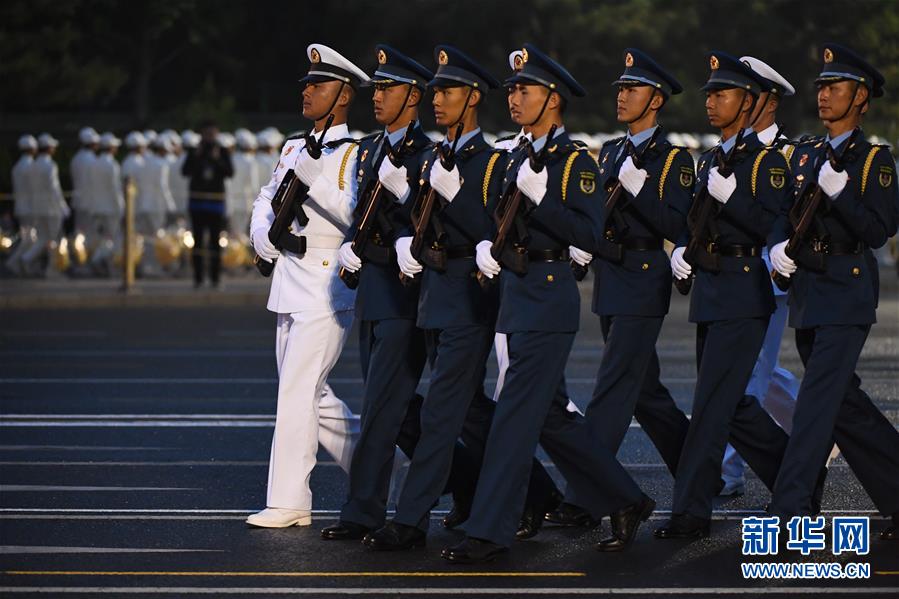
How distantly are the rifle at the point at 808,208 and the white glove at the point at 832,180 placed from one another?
1.6 inches

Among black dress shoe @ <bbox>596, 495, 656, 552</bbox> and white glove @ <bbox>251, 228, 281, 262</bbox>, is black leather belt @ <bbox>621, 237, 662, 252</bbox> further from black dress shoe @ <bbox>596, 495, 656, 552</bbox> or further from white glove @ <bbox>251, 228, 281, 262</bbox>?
white glove @ <bbox>251, 228, 281, 262</bbox>

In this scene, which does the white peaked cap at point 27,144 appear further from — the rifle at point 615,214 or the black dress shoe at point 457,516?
the black dress shoe at point 457,516

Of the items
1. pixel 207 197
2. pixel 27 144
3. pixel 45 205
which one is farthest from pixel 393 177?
pixel 27 144

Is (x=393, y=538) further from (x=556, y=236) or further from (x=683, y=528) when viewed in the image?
(x=556, y=236)

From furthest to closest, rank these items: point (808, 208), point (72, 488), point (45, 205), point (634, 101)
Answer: point (45, 205) → point (72, 488) → point (634, 101) → point (808, 208)

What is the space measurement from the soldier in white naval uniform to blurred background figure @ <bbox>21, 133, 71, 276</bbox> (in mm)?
16453

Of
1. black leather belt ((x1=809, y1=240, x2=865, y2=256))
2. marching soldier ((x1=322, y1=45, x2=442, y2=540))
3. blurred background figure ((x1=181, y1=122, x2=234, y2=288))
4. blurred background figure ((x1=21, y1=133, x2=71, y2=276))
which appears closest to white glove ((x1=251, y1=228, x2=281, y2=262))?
marching soldier ((x1=322, y1=45, x2=442, y2=540))

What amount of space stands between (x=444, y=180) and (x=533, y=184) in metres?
0.41

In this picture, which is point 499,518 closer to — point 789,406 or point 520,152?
point 520,152

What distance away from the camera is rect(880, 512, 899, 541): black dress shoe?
8430 mm

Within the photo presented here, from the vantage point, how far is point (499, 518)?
7.89 metres

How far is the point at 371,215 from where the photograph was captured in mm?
8367

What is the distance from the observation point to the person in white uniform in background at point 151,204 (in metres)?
25.3

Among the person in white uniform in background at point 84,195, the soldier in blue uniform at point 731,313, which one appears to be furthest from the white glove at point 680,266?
the person in white uniform in background at point 84,195
